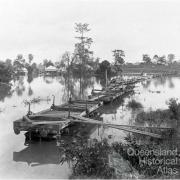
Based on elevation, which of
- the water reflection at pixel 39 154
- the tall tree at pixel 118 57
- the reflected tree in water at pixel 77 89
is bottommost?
the water reflection at pixel 39 154

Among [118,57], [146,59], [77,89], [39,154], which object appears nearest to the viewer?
[39,154]

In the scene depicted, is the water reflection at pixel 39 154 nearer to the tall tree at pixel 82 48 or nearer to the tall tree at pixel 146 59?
the tall tree at pixel 82 48

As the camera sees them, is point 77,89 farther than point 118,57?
No

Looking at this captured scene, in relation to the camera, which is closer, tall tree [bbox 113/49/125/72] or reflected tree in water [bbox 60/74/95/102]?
reflected tree in water [bbox 60/74/95/102]

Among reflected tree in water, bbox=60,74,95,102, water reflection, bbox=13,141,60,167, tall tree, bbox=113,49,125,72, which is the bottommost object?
water reflection, bbox=13,141,60,167

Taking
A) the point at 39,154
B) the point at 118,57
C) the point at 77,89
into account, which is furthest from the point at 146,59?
the point at 39,154

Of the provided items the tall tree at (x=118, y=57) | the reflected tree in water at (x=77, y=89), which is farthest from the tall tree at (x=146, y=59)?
the reflected tree in water at (x=77, y=89)

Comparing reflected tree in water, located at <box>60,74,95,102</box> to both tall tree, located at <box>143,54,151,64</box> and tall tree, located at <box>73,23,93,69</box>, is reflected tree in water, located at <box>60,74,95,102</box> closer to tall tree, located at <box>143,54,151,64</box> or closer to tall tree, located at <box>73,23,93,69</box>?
tall tree, located at <box>73,23,93,69</box>

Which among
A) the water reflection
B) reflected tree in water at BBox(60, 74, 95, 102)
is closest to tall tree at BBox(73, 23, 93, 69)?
reflected tree in water at BBox(60, 74, 95, 102)

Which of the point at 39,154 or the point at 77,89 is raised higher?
the point at 77,89

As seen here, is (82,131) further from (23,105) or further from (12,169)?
(23,105)

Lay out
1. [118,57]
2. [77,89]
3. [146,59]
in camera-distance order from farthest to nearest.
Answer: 1. [146,59]
2. [118,57]
3. [77,89]

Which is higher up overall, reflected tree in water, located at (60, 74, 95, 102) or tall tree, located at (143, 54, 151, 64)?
tall tree, located at (143, 54, 151, 64)

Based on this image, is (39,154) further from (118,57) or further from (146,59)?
(146,59)
